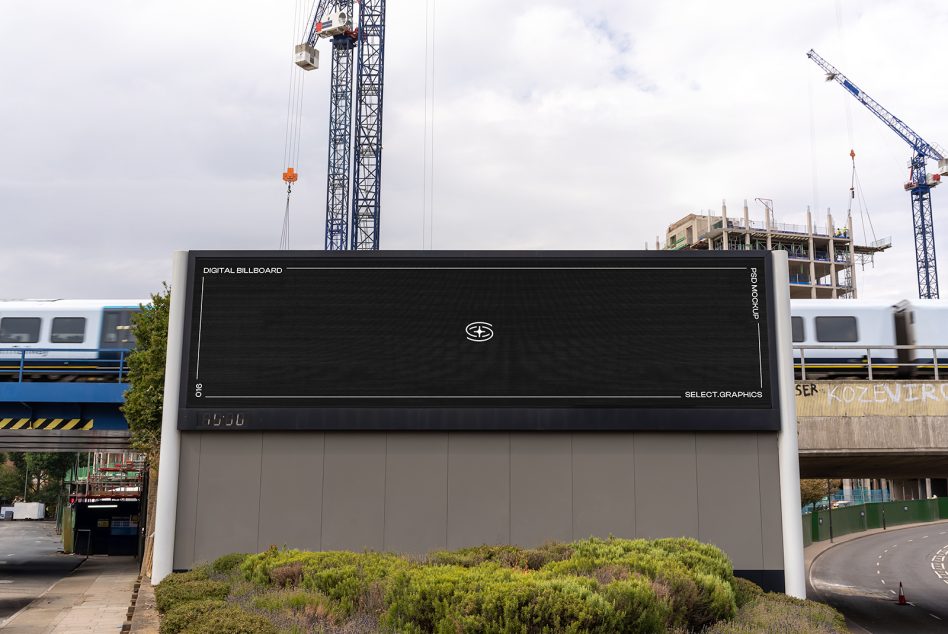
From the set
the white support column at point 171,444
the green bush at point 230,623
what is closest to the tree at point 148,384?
the white support column at point 171,444

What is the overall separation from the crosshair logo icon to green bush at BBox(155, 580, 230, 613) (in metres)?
6.18

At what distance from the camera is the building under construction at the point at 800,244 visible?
5049 inches

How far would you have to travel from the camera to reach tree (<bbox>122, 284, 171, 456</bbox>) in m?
27.4

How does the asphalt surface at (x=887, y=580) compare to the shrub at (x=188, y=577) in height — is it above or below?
below

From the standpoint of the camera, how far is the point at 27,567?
129 feet

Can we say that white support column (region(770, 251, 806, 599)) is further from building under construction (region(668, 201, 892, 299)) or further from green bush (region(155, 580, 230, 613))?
building under construction (region(668, 201, 892, 299))

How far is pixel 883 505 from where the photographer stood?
6712 centimetres

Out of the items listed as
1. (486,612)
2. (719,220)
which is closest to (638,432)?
(486,612)

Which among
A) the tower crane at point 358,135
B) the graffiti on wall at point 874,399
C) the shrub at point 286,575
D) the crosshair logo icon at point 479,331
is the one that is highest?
the tower crane at point 358,135

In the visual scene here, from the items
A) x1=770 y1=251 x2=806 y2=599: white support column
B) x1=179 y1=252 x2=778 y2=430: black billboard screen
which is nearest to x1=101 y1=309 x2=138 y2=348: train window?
x1=179 y1=252 x2=778 y2=430: black billboard screen

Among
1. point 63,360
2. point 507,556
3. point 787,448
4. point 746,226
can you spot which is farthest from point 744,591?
point 746,226

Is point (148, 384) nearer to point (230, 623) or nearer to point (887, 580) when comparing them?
point (230, 623)

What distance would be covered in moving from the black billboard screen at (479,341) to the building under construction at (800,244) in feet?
378

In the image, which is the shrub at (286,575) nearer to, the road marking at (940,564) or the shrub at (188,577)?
the shrub at (188,577)
